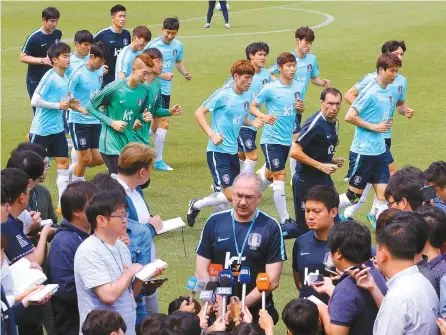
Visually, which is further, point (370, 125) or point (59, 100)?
point (59, 100)

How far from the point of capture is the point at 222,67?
2617 cm

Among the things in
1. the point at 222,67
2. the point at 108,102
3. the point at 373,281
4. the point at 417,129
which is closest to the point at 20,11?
the point at 222,67

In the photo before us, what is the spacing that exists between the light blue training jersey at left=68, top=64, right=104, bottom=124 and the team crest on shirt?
7359mm

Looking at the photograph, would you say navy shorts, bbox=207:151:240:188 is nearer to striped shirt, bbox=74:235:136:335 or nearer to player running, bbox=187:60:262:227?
player running, bbox=187:60:262:227

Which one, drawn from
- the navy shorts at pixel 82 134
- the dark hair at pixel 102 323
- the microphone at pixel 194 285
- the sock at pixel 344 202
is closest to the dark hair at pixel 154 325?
the dark hair at pixel 102 323

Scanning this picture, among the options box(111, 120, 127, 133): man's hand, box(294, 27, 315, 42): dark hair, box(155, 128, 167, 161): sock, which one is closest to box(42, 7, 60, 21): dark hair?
box(155, 128, 167, 161): sock

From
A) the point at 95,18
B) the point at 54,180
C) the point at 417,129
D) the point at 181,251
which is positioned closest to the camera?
the point at 181,251

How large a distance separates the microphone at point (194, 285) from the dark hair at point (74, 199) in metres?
1.03

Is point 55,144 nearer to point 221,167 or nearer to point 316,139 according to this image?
point 221,167

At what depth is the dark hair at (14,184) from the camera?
762cm

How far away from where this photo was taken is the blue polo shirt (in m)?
6.60

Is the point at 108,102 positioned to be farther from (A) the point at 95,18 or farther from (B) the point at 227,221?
(A) the point at 95,18

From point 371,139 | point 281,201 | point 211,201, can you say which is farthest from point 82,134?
point 371,139

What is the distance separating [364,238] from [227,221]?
4.81 feet
